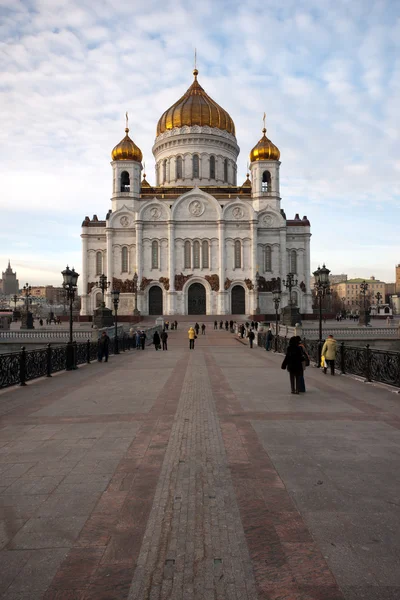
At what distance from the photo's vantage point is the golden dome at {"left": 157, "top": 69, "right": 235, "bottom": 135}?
191 feet

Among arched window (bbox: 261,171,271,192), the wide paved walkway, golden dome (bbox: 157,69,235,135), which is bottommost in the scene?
the wide paved walkway

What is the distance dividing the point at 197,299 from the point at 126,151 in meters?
20.6

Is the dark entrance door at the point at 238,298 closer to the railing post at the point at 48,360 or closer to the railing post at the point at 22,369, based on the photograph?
the railing post at the point at 48,360

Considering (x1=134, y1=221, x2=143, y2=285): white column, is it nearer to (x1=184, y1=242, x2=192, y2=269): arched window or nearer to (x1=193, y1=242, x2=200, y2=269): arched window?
(x1=184, y1=242, x2=192, y2=269): arched window

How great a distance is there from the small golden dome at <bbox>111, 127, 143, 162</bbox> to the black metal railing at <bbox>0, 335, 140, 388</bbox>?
138 feet

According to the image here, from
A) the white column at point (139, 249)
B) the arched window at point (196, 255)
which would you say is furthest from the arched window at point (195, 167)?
the white column at point (139, 249)

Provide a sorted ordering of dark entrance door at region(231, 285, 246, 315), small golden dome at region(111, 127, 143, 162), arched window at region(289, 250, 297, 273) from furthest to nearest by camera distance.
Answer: arched window at region(289, 250, 297, 273)
small golden dome at region(111, 127, 143, 162)
dark entrance door at region(231, 285, 246, 315)

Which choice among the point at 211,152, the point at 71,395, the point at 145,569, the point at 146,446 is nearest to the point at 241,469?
the point at 146,446

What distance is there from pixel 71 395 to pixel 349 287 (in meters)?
147

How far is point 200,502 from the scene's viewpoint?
4.15m

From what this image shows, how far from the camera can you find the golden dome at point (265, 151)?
55688 mm

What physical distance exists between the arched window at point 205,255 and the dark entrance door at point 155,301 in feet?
20.6

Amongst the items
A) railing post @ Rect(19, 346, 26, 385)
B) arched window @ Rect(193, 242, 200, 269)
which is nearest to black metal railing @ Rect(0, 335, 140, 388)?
railing post @ Rect(19, 346, 26, 385)

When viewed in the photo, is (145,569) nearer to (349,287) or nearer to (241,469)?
(241,469)
